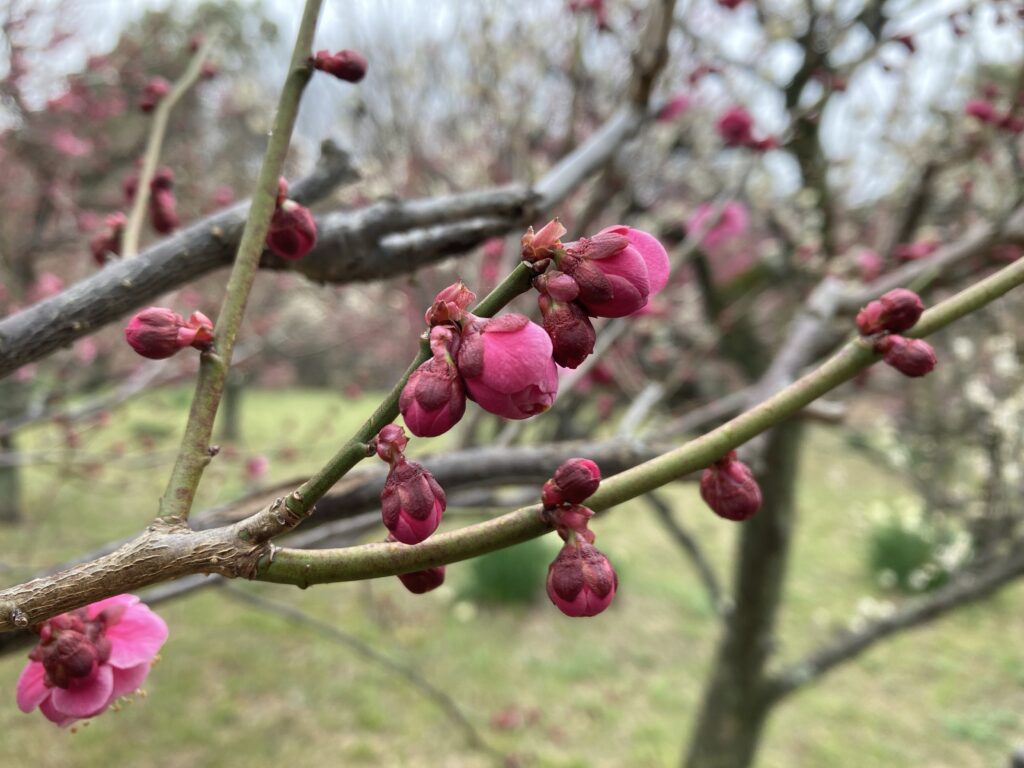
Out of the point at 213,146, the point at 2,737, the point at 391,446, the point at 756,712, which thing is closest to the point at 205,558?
Answer: the point at 391,446

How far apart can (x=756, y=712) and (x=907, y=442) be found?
520 cm

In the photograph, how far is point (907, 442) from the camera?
285 inches

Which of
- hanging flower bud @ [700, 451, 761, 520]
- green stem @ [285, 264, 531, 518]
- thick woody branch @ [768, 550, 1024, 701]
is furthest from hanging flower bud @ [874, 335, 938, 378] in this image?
thick woody branch @ [768, 550, 1024, 701]

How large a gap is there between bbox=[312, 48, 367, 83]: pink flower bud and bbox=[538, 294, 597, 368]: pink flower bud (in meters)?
0.53

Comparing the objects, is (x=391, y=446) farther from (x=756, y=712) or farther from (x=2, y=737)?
(x=2, y=737)

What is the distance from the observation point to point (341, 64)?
90cm

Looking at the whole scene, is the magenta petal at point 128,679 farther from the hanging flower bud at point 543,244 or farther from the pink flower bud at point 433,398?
the hanging flower bud at point 543,244

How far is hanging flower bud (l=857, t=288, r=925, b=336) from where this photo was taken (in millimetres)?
738

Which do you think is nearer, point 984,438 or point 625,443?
point 625,443

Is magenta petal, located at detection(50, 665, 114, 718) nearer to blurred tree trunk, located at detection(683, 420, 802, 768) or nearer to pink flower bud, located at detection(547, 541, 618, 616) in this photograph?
pink flower bud, located at detection(547, 541, 618, 616)

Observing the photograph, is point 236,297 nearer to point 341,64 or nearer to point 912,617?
point 341,64

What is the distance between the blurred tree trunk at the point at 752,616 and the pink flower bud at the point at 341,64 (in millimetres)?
2610

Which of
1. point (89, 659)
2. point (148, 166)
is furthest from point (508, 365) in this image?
point (148, 166)

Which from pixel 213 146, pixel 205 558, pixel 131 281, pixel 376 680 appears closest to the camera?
pixel 205 558
